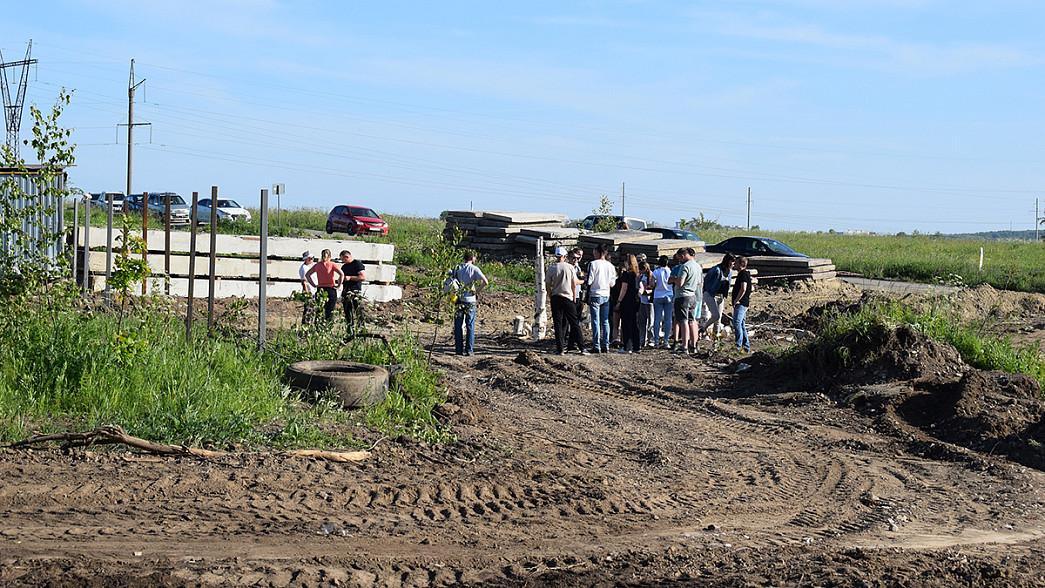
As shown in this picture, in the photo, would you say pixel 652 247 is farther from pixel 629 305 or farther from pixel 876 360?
pixel 876 360

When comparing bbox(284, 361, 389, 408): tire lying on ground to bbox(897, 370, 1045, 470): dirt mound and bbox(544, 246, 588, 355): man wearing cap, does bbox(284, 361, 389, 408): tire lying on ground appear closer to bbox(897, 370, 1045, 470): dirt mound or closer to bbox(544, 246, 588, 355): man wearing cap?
bbox(544, 246, 588, 355): man wearing cap

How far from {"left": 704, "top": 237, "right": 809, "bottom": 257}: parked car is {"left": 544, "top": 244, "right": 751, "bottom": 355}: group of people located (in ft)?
41.0

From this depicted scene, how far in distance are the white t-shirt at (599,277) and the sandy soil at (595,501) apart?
135 inches

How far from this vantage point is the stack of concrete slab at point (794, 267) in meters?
25.1

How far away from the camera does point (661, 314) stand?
1552 centimetres

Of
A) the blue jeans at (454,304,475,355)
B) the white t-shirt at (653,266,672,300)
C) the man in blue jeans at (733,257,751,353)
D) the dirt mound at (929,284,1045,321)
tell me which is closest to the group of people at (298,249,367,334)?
the blue jeans at (454,304,475,355)

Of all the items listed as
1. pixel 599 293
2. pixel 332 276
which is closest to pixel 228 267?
pixel 332 276

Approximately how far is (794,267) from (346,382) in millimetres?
19372

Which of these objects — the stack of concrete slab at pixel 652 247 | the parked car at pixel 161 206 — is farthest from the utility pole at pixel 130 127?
the stack of concrete slab at pixel 652 247

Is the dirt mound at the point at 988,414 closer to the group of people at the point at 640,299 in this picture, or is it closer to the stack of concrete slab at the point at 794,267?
the group of people at the point at 640,299

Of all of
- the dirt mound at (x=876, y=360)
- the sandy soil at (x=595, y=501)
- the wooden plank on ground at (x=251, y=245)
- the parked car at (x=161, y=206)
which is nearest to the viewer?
the sandy soil at (x=595, y=501)

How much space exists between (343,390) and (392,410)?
1.75 ft

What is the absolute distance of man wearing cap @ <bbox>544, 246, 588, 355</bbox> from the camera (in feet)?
45.2

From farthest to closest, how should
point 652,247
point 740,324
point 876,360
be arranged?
point 652,247 → point 740,324 → point 876,360
